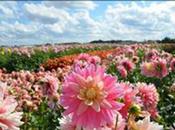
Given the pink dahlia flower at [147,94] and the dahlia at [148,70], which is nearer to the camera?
the pink dahlia flower at [147,94]

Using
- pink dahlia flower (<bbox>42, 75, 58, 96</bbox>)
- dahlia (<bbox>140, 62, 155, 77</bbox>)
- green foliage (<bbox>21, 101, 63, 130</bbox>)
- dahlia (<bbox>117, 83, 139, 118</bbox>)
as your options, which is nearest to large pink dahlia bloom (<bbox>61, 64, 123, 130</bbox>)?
dahlia (<bbox>117, 83, 139, 118</bbox>)

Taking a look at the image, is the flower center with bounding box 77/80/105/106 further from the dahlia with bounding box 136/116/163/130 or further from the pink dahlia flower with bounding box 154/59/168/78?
the pink dahlia flower with bounding box 154/59/168/78

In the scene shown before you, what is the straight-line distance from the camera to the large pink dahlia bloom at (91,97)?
2254 mm

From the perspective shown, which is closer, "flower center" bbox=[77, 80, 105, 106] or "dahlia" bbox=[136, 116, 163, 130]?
"flower center" bbox=[77, 80, 105, 106]

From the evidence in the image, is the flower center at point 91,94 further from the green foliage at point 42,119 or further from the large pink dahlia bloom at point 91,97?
the green foliage at point 42,119

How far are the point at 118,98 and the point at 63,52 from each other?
68.5 feet

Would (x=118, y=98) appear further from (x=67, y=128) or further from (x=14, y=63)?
(x=14, y=63)

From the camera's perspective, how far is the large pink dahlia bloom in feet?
7.39

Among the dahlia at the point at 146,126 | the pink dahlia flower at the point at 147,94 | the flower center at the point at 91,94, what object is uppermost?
the flower center at the point at 91,94

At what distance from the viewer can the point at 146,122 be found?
2.52 meters

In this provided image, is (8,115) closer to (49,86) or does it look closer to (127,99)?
(127,99)

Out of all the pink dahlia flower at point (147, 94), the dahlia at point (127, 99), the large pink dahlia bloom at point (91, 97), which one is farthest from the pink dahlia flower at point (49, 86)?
the large pink dahlia bloom at point (91, 97)

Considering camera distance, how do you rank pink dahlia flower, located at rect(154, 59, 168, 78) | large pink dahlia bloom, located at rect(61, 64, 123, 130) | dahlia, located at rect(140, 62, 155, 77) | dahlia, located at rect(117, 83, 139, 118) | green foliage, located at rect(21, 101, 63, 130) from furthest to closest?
dahlia, located at rect(140, 62, 155, 77)
pink dahlia flower, located at rect(154, 59, 168, 78)
green foliage, located at rect(21, 101, 63, 130)
dahlia, located at rect(117, 83, 139, 118)
large pink dahlia bloom, located at rect(61, 64, 123, 130)

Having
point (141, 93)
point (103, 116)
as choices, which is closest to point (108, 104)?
point (103, 116)
